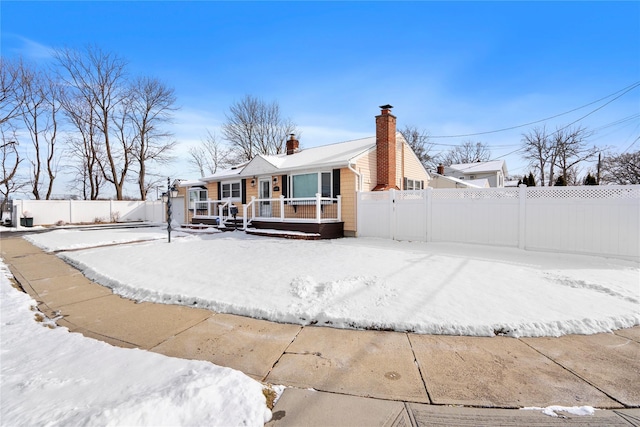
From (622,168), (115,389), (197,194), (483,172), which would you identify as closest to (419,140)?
(483,172)

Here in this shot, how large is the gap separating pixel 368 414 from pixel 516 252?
7495mm

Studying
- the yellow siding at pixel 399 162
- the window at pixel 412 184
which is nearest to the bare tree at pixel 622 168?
the window at pixel 412 184

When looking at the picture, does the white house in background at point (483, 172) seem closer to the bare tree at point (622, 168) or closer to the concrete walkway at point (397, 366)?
the bare tree at point (622, 168)

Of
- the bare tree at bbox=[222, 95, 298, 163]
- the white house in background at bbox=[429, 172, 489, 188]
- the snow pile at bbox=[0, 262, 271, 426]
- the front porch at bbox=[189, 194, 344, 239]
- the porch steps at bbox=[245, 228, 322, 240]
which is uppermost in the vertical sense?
the bare tree at bbox=[222, 95, 298, 163]

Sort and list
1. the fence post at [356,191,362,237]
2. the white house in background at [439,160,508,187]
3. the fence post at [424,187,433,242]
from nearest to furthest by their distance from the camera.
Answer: the fence post at [424,187,433,242], the fence post at [356,191,362,237], the white house in background at [439,160,508,187]

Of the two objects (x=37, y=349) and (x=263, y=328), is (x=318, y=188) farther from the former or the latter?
(x=37, y=349)

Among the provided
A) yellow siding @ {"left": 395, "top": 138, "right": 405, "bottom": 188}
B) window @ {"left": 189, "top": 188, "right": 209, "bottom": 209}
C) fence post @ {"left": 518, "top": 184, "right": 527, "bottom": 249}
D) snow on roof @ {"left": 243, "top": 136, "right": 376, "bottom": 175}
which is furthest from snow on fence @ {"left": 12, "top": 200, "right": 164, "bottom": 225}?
fence post @ {"left": 518, "top": 184, "right": 527, "bottom": 249}

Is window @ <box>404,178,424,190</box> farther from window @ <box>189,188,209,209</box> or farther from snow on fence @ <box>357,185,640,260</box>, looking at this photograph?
window @ <box>189,188,209,209</box>

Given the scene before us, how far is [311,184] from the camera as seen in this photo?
1240cm

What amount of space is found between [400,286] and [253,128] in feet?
→ 91.3

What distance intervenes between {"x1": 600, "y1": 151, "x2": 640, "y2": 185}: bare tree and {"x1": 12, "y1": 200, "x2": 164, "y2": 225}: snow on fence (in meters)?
41.5

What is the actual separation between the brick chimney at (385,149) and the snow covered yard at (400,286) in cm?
499

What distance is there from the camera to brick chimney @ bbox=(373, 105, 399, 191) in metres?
11.8

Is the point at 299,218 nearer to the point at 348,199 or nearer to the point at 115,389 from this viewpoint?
the point at 348,199
